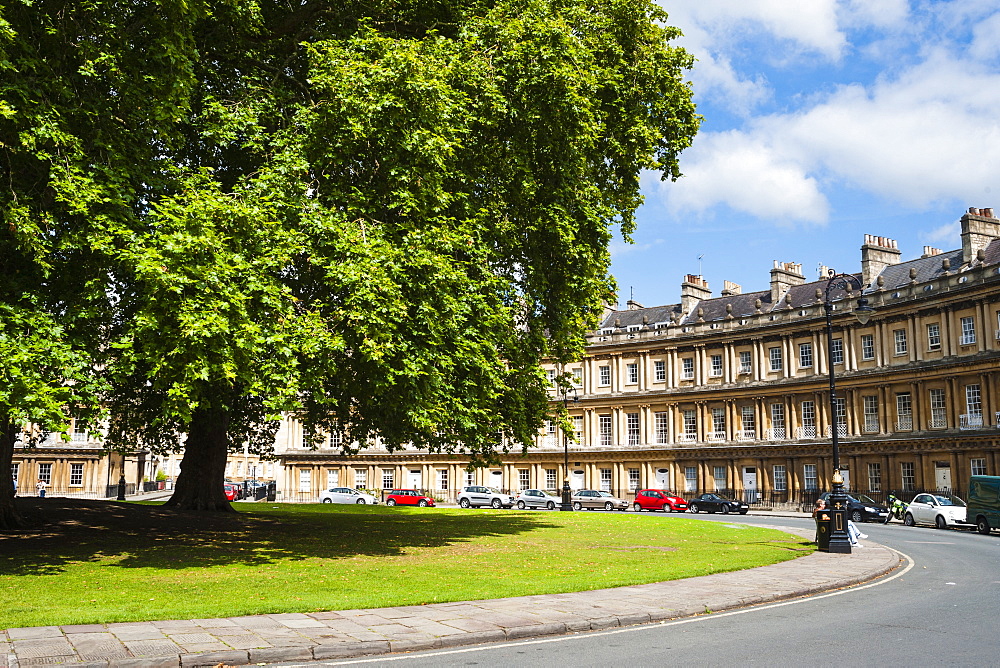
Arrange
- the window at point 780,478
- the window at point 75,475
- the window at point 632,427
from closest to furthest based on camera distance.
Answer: the window at point 780,478 < the window at point 632,427 < the window at point 75,475

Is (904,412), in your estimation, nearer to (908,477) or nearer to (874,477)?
(908,477)

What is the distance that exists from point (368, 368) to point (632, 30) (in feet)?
47.4

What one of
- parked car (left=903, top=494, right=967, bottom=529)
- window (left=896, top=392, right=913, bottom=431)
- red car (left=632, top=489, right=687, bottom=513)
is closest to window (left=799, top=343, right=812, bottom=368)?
window (left=896, top=392, right=913, bottom=431)

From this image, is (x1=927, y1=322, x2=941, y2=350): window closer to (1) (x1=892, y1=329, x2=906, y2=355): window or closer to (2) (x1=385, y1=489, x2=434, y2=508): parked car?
(1) (x1=892, y1=329, x2=906, y2=355): window

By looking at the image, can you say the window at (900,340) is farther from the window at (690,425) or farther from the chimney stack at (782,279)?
the window at (690,425)

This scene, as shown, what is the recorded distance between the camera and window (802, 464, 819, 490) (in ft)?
186

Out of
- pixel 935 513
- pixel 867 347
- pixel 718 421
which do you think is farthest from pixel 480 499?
pixel 935 513

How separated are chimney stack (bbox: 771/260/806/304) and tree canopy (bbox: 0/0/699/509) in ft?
141

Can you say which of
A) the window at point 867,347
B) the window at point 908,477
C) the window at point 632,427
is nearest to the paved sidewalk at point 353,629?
the window at point 908,477

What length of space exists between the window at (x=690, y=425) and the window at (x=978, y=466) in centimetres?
2039

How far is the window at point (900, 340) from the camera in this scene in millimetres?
53312

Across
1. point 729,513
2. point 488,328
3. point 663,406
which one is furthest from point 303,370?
point 663,406

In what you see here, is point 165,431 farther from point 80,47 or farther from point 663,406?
point 663,406

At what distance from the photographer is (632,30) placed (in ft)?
83.0
